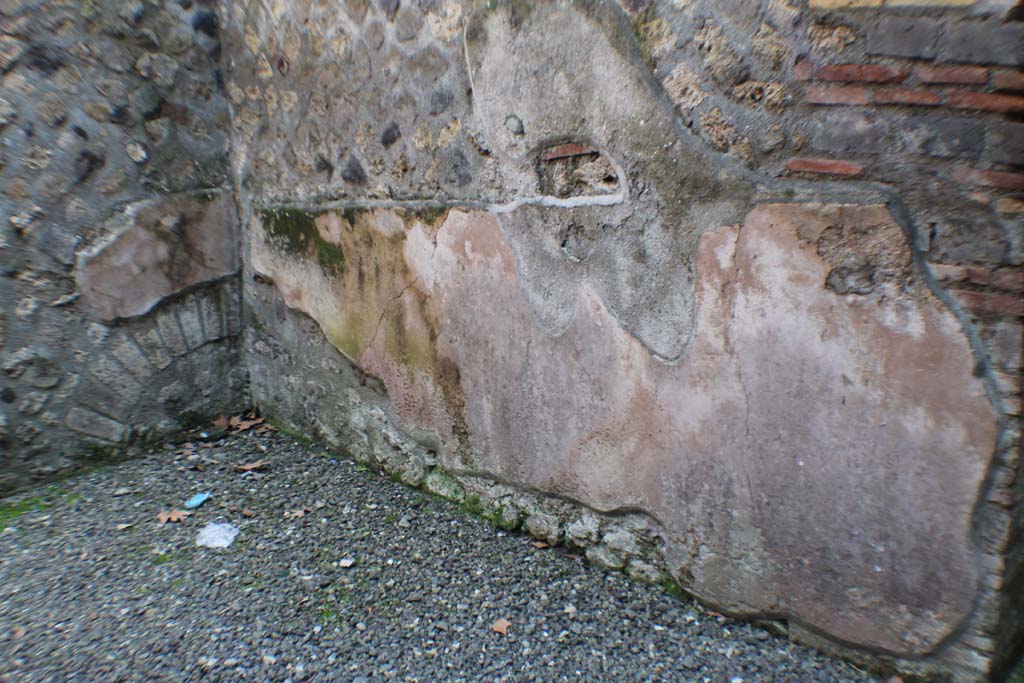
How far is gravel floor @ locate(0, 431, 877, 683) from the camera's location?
1.85m

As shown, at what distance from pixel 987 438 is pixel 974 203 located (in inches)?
18.3

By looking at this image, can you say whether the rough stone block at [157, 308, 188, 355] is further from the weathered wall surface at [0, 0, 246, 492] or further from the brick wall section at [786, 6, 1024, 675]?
the brick wall section at [786, 6, 1024, 675]

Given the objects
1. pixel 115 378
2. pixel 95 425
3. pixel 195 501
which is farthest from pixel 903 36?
pixel 95 425

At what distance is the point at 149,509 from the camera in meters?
2.64

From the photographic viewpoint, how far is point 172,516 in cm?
259

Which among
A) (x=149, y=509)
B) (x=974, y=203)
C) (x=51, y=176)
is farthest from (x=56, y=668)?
(x=974, y=203)

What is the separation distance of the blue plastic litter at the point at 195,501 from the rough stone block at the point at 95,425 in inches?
20.9

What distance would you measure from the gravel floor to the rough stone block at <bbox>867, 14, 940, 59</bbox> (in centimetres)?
138

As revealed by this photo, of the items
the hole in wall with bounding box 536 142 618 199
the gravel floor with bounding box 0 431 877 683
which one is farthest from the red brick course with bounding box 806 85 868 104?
the gravel floor with bounding box 0 431 877 683

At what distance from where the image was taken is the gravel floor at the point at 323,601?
1854 millimetres

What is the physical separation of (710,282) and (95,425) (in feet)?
8.04

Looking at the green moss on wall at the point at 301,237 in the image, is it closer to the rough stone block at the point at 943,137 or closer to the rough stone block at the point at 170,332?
the rough stone block at the point at 170,332

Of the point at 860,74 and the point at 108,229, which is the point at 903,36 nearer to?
the point at 860,74

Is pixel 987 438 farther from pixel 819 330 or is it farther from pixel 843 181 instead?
pixel 843 181
